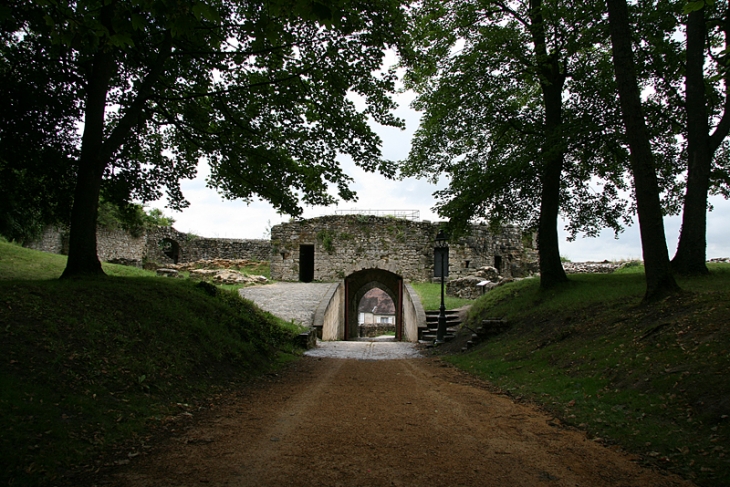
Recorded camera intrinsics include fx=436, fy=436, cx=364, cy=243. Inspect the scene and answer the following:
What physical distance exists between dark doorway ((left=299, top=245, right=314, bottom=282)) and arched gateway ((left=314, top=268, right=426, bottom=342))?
2.76 metres

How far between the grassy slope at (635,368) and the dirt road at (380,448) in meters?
0.33

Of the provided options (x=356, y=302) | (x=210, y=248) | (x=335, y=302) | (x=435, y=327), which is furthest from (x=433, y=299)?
(x=210, y=248)

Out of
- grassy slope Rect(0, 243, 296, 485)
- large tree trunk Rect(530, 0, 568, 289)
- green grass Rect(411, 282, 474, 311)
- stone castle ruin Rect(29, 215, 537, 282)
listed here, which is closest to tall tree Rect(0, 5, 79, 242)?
grassy slope Rect(0, 243, 296, 485)

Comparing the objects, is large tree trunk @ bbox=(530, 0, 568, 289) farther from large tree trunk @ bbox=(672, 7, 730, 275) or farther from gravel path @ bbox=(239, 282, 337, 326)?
gravel path @ bbox=(239, 282, 337, 326)

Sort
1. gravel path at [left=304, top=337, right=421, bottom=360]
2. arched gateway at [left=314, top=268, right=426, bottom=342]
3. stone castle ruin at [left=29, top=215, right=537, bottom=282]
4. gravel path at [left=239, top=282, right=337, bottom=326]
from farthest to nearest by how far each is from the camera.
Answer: stone castle ruin at [left=29, top=215, right=537, bottom=282]
arched gateway at [left=314, top=268, right=426, bottom=342]
gravel path at [left=239, top=282, right=337, bottom=326]
gravel path at [left=304, top=337, right=421, bottom=360]

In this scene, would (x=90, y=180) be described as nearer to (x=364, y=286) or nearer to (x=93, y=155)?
(x=93, y=155)

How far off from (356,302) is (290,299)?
39.7ft

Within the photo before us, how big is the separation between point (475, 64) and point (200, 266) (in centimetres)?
2063

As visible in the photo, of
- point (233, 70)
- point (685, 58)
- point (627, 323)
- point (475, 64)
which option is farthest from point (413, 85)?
point (627, 323)

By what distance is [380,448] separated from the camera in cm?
358

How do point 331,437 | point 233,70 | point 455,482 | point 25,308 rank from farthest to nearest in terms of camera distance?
point 233,70 → point 25,308 → point 331,437 → point 455,482

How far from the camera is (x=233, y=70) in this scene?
8.73 m

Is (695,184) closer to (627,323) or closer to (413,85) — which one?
(627,323)

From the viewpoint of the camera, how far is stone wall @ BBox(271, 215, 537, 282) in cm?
2475
